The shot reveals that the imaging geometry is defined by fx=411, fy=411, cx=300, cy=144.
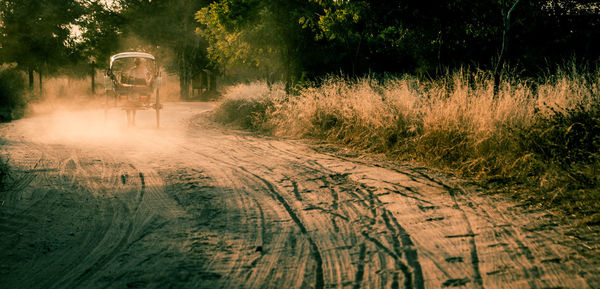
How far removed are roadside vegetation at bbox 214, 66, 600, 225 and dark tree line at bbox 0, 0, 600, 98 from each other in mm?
1970

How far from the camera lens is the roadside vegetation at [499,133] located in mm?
4914

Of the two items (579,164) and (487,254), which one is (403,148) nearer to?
(579,164)

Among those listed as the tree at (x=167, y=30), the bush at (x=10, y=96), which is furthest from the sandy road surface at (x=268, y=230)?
the tree at (x=167, y=30)

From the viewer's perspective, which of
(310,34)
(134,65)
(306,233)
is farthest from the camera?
(310,34)

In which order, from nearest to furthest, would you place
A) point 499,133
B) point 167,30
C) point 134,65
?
point 499,133
point 134,65
point 167,30

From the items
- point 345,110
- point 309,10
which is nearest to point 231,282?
point 345,110

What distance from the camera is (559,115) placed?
574 cm

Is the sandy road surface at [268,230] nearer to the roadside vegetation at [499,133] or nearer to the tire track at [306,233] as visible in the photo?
the tire track at [306,233]

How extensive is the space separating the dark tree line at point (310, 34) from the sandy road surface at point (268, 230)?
5054mm

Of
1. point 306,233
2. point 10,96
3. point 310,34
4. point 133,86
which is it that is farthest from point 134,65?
point 306,233

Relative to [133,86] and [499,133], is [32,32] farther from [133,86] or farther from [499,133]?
[499,133]

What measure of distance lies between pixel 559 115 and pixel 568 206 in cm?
189

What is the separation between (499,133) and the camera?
20.4ft

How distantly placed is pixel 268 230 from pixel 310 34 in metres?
13.5
